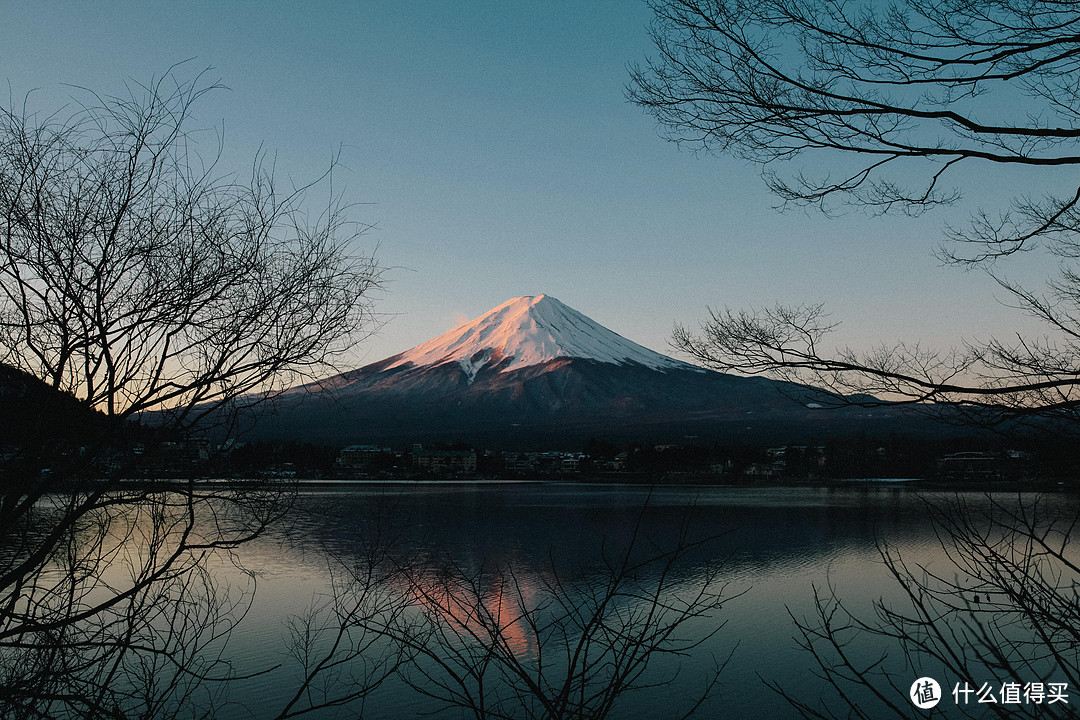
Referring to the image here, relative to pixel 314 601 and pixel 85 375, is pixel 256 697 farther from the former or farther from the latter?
pixel 85 375

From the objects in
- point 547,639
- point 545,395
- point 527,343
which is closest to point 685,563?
point 547,639

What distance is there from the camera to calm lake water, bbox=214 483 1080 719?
10.2 m

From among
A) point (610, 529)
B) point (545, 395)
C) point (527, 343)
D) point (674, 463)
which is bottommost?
point (610, 529)

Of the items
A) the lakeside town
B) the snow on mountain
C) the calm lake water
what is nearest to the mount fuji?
the snow on mountain

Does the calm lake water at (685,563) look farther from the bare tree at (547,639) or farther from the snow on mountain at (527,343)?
the snow on mountain at (527,343)

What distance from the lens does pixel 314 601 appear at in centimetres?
1507

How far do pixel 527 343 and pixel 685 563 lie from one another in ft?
523

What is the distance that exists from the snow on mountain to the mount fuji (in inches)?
10.5

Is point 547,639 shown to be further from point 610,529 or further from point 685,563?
point 610,529

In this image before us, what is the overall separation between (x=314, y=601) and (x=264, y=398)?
12648 millimetres

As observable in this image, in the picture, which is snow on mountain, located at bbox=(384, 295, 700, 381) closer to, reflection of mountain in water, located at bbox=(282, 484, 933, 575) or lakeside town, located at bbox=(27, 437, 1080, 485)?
lakeside town, located at bbox=(27, 437, 1080, 485)

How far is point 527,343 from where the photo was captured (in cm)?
17962

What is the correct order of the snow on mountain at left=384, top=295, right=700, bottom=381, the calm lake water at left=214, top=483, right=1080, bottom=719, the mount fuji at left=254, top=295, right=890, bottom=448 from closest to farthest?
1. the calm lake water at left=214, top=483, right=1080, bottom=719
2. the mount fuji at left=254, top=295, right=890, bottom=448
3. the snow on mountain at left=384, top=295, right=700, bottom=381

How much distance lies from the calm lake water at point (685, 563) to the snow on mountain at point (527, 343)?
131m
